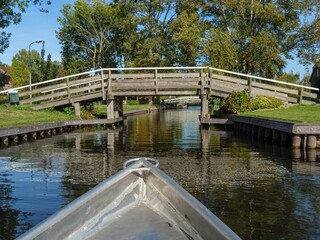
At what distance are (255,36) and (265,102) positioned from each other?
15.7 meters

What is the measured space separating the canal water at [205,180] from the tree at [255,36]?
22.3 meters

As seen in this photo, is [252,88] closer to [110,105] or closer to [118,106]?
[110,105]

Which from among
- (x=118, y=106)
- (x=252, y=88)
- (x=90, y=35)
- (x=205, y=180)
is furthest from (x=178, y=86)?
(x=90, y=35)

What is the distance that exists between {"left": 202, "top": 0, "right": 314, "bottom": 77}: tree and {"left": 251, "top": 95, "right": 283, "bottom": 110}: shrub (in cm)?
1189

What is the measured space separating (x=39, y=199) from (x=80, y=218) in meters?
4.09

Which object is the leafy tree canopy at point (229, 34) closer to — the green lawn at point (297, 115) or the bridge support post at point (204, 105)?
the bridge support post at point (204, 105)

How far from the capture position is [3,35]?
3616cm

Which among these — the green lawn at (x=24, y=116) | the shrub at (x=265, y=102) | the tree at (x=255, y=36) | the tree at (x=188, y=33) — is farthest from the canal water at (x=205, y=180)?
the tree at (x=188, y=33)

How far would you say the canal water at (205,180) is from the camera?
6781mm

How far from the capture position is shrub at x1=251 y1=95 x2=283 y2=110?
86.7ft

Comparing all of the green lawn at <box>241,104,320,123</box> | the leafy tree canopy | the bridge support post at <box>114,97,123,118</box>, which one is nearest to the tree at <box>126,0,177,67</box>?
the leafy tree canopy

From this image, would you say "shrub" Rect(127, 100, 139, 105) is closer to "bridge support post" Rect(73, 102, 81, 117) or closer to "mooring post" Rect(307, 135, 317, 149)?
"bridge support post" Rect(73, 102, 81, 117)

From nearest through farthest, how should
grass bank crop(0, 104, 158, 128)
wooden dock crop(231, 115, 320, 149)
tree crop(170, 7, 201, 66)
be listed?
wooden dock crop(231, 115, 320, 149)
grass bank crop(0, 104, 158, 128)
tree crop(170, 7, 201, 66)

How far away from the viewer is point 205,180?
9922 mm
